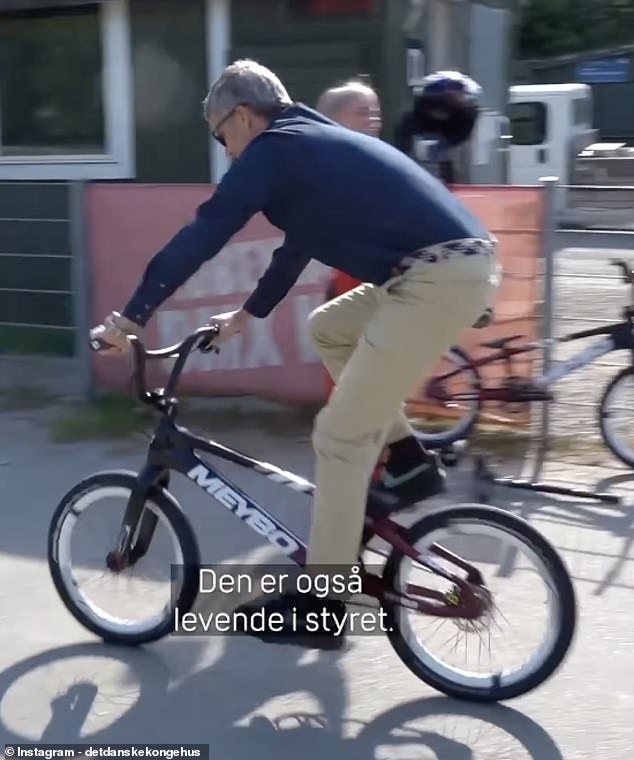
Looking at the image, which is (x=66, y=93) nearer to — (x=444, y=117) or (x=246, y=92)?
(x=444, y=117)

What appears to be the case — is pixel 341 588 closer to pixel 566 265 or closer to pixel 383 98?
pixel 566 265

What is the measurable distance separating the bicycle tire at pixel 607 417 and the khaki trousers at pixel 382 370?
8.54ft

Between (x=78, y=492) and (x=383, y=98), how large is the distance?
5.26 meters

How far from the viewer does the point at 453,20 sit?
1018 centimetres

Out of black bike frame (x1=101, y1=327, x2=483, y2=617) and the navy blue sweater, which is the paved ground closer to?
black bike frame (x1=101, y1=327, x2=483, y2=617)

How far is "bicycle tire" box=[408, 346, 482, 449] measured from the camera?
636 centimetres

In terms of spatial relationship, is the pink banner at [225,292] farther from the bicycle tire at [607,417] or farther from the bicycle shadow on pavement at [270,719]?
the bicycle shadow on pavement at [270,719]

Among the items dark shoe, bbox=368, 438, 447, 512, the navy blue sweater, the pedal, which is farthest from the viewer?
the pedal

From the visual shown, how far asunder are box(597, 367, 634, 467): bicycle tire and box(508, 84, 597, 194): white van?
1440 cm

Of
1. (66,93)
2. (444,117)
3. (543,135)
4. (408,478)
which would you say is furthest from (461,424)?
(543,135)

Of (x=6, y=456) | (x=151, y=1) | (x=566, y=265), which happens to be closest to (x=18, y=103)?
(x=151, y=1)

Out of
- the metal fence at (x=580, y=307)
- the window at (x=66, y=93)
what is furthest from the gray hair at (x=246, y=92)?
the window at (x=66, y=93)

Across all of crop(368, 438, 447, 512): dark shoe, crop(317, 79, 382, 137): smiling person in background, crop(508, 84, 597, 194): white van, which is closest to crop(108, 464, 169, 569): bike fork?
crop(368, 438, 447, 512): dark shoe

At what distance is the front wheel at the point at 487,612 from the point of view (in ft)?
12.3
